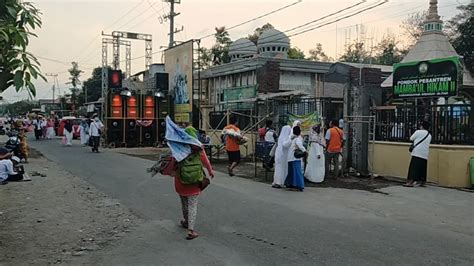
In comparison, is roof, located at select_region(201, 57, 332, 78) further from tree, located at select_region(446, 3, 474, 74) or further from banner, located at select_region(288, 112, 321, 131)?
banner, located at select_region(288, 112, 321, 131)

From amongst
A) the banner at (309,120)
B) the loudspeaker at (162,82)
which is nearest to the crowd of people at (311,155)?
the banner at (309,120)

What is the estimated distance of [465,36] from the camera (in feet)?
103

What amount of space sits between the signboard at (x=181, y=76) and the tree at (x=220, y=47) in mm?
27043

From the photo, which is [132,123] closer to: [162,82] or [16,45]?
[162,82]

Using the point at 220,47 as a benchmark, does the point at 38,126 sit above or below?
below

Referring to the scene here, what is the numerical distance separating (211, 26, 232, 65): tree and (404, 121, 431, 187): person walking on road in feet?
150

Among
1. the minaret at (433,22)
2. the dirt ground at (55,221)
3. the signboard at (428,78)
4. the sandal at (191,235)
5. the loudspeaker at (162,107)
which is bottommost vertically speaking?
the dirt ground at (55,221)

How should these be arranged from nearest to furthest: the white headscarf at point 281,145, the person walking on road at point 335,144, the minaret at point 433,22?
1. the white headscarf at point 281,145
2. the person walking on road at point 335,144
3. the minaret at point 433,22

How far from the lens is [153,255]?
22.0 feet

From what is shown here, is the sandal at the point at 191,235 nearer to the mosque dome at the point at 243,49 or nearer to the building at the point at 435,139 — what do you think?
the building at the point at 435,139

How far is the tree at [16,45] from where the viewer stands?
208 inches

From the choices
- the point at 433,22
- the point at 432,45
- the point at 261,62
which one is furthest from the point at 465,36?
the point at 261,62

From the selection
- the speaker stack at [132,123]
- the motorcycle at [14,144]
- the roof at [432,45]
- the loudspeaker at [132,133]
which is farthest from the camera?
the loudspeaker at [132,133]

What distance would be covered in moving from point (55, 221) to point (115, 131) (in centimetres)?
2117
